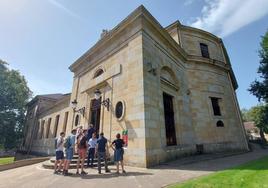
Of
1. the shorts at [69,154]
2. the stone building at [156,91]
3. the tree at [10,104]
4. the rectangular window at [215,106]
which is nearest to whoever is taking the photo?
the shorts at [69,154]

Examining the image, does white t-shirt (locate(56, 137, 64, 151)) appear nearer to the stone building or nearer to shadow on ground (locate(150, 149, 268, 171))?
the stone building

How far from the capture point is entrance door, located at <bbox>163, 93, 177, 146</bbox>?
9205mm

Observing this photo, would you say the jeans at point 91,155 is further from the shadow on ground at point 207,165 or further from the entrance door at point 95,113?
the entrance door at point 95,113

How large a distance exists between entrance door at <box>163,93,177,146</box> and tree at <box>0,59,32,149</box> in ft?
88.6

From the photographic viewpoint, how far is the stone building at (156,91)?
300 inches

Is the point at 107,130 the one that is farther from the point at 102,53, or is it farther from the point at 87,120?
the point at 102,53

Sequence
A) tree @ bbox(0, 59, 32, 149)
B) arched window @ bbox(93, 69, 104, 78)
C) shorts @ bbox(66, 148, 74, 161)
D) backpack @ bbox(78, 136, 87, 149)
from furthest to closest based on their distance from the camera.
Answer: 1. tree @ bbox(0, 59, 32, 149)
2. arched window @ bbox(93, 69, 104, 78)
3. backpack @ bbox(78, 136, 87, 149)
4. shorts @ bbox(66, 148, 74, 161)

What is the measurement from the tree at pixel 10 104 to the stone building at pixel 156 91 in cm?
1874

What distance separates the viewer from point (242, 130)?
1354 centimetres

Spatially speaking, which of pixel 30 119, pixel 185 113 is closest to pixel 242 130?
pixel 185 113

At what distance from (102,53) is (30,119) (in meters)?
24.6

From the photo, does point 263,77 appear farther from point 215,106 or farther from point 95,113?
point 95,113

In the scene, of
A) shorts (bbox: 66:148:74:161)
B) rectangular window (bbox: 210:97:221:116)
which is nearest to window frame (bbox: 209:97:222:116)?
rectangular window (bbox: 210:97:221:116)

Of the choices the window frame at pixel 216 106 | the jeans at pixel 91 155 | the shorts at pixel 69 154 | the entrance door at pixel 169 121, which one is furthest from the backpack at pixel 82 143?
the window frame at pixel 216 106
